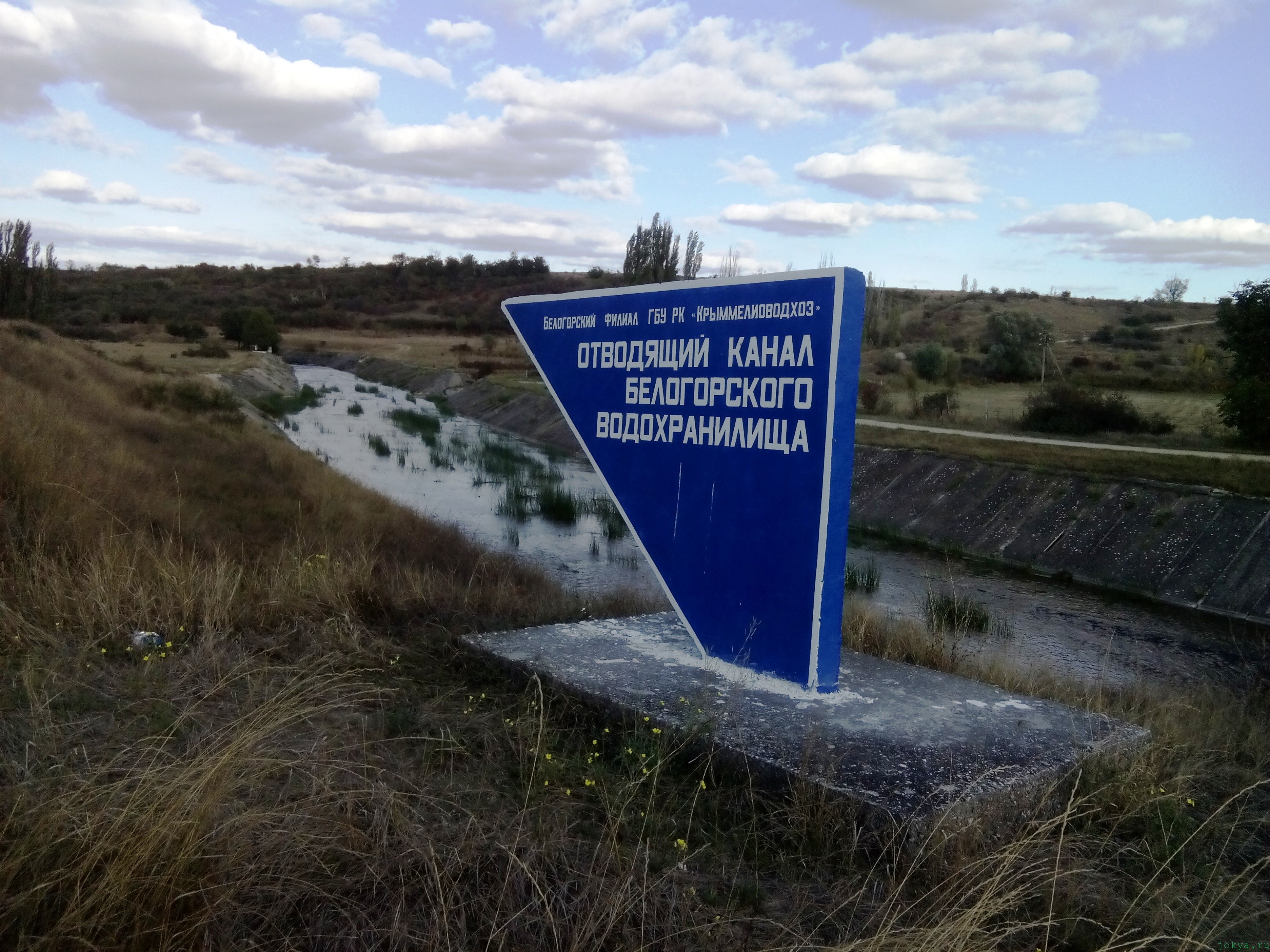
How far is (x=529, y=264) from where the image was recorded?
114 metres

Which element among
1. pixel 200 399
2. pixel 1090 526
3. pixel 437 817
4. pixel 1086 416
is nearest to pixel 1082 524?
pixel 1090 526

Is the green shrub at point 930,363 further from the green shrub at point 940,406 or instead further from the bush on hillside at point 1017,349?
the green shrub at point 940,406

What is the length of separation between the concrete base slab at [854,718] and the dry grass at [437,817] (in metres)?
0.15

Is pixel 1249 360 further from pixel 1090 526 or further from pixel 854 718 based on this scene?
pixel 854 718

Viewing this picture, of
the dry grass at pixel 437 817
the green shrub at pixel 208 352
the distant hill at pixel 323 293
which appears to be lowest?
the dry grass at pixel 437 817

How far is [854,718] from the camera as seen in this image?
5.01 metres

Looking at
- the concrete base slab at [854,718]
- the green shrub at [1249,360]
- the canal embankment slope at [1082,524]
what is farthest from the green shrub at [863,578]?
the green shrub at [1249,360]

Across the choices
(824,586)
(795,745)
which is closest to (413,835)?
(795,745)

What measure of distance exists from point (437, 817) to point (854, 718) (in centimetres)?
217

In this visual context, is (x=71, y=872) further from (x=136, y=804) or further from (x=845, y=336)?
(x=845, y=336)

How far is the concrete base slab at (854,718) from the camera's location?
4.21 meters

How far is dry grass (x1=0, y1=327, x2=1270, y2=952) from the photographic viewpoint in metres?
2.95

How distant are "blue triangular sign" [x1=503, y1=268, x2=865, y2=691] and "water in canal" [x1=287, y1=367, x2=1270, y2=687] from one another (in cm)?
326

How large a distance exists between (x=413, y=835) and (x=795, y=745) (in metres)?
1.80
